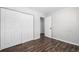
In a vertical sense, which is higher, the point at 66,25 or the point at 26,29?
the point at 66,25

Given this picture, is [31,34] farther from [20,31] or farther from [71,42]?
[71,42]

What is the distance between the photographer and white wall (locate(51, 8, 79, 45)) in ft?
5.36

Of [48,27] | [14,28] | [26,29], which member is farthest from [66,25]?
[14,28]

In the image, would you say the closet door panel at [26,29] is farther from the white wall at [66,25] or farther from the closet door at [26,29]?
the white wall at [66,25]

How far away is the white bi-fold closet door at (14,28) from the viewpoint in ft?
5.08

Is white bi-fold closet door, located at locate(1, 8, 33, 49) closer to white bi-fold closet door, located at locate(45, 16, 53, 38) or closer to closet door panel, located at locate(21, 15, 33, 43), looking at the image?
closet door panel, located at locate(21, 15, 33, 43)

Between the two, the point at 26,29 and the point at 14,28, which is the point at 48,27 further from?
the point at 14,28

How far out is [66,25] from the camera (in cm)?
182

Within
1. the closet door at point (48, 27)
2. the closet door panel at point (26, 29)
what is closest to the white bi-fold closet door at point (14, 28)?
the closet door panel at point (26, 29)

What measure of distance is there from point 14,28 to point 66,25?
1.50 meters

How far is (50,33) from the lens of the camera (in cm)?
172

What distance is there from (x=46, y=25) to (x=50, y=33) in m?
0.26

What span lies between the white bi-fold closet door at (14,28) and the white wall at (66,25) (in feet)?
2.47
